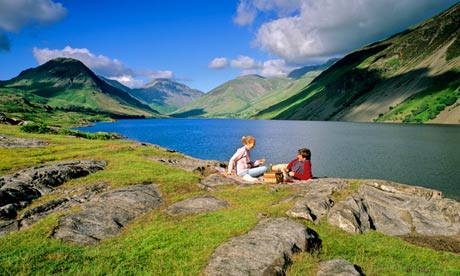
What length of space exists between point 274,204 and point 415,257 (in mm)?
7882

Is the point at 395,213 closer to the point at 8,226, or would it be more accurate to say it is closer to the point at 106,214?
the point at 106,214

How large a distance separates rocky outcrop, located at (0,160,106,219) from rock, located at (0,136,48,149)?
19.7m

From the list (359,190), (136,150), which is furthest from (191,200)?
(136,150)

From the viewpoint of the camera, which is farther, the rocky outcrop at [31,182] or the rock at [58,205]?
the rocky outcrop at [31,182]

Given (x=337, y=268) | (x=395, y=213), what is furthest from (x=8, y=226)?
(x=395, y=213)

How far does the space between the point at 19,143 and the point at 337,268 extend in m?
46.8

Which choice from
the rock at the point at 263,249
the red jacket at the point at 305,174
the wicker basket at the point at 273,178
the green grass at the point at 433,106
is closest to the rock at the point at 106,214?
the rock at the point at 263,249

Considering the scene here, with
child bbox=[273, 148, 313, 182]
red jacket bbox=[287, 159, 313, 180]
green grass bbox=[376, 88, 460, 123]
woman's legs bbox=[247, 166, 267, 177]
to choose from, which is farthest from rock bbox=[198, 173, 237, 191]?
green grass bbox=[376, 88, 460, 123]

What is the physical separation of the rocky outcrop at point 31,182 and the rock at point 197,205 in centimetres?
878

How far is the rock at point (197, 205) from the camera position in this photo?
18.4 m

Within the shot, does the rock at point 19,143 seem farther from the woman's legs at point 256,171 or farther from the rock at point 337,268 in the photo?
the rock at point 337,268

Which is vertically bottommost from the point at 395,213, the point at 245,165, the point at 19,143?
the point at 395,213

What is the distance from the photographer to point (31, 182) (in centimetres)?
2188

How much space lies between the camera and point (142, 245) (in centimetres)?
1373
